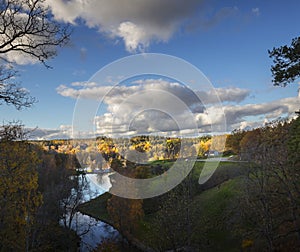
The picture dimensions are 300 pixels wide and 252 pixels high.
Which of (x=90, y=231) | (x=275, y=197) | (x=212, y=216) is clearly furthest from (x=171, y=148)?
(x=275, y=197)

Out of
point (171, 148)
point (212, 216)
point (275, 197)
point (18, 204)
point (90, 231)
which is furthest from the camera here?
point (171, 148)

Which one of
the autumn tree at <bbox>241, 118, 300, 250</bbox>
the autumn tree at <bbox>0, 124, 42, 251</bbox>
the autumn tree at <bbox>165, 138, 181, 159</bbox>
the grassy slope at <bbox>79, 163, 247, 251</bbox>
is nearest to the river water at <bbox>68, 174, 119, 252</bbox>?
the grassy slope at <bbox>79, 163, 247, 251</bbox>

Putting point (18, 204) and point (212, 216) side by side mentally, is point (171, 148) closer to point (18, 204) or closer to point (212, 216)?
point (212, 216)

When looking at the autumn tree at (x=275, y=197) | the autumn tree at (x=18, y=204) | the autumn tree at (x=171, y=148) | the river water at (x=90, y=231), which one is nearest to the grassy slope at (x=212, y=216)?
the river water at (x=90, y=231)

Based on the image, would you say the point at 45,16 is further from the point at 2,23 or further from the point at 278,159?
the point at 278,159

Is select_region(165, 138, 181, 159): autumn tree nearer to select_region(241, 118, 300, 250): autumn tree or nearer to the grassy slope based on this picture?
the grassy slope

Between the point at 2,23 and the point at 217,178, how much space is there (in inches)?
1684

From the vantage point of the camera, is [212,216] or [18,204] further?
[212,216]

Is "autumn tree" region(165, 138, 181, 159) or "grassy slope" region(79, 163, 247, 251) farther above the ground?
"autumn tree" region(165, 138, 181, 159)

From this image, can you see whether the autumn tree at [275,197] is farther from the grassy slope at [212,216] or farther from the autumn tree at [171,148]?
the autumn tree at [171,148]

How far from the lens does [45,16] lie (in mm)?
7703

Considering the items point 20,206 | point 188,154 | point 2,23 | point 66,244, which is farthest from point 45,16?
point 188,154

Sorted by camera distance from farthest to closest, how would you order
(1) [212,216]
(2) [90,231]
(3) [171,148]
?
(3) [171,148], (2) [90,231], (1) [212,216]

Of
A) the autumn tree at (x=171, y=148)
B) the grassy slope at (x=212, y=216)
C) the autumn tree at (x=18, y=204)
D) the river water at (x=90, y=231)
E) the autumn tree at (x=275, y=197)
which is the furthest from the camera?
the autumn tree at (x=171, y=148)
